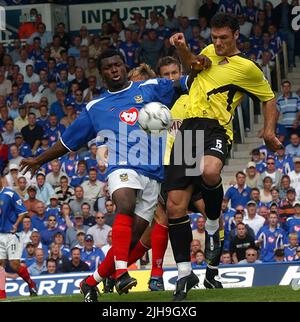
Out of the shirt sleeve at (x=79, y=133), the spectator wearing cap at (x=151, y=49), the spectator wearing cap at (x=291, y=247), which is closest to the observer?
the shirt sleeve at (x=79, y=133)

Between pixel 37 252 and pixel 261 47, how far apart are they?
20.8ft

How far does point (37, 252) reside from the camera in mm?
19125

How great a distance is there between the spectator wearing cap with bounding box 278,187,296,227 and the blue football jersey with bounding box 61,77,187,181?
27.3 ft

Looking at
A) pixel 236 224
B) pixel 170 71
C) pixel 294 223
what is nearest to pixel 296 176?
pixel 294 223

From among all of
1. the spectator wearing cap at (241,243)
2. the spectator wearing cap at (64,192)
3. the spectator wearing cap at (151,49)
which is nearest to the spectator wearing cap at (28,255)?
the spectator wearing cap at (64,192)

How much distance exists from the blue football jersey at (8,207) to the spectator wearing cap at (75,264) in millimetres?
2231

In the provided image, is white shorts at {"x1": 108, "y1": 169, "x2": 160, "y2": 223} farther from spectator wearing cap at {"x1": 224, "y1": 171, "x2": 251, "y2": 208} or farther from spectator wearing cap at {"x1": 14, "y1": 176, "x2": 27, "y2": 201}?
spectator wearing cap at {"x1": 14, "y1": 176, "x2": 27, "y2": 201}

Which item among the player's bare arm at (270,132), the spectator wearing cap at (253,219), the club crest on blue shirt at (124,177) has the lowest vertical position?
the spectator wearing cap at (253,219)

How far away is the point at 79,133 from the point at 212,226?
5.06ft

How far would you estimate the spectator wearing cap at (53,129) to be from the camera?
892 inches

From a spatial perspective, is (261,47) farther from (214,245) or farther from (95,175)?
(214,245)

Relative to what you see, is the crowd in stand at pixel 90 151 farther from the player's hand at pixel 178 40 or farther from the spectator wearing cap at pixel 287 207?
the player's hand at pixel 178 40

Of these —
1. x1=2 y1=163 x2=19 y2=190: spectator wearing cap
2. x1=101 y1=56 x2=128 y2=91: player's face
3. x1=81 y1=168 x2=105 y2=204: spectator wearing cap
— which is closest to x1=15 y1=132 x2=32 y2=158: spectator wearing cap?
x1=2 y1=163 x2=19 y2=190: spectator wearing cap
